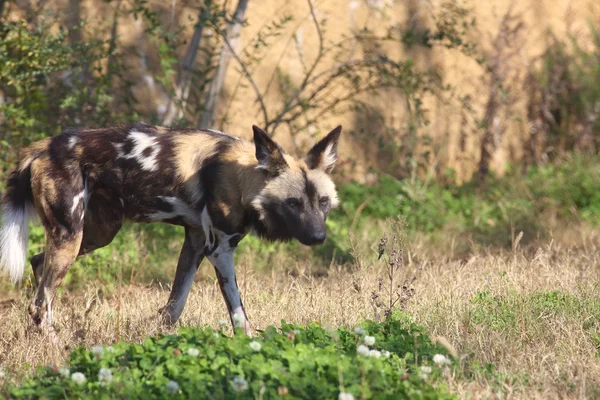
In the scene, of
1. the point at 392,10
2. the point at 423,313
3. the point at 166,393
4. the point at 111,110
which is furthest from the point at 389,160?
the point at 166,393

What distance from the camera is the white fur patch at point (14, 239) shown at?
16.3 ft

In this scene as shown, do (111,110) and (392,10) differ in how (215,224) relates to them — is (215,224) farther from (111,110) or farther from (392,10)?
(392,10)

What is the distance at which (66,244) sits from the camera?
4957mm

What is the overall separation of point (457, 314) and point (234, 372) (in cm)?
184

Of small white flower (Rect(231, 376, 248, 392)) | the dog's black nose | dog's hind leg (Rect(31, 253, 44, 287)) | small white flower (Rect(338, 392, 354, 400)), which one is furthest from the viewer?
dog's hind leg (Rect(31, 253, 44, 287))

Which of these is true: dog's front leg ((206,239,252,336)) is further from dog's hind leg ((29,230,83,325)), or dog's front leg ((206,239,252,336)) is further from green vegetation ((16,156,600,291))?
green vegetation ((16,156,600,291))

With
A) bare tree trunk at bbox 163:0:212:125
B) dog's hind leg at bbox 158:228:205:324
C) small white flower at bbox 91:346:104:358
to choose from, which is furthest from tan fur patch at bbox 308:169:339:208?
bare tree trunk at bbox 163:0:212:125

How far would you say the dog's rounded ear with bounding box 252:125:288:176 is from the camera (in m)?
4.76

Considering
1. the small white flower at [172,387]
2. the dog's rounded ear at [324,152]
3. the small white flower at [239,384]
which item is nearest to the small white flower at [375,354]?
the small white flower at [239,384]

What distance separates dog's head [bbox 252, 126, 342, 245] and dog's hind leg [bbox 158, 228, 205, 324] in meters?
0.49

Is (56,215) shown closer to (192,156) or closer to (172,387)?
(192,156)

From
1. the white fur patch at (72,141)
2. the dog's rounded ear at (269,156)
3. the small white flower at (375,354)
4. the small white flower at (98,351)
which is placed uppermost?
the dog's rounded ear at (269,156)

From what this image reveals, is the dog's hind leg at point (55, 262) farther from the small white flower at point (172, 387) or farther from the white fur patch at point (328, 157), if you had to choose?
the small white flower at point (172, 387)

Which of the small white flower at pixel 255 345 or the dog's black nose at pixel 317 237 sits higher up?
the dog's black nose at pixel 317 237
